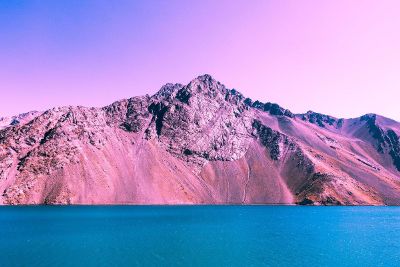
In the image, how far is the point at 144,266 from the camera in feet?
210

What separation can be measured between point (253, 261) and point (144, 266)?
19293mm

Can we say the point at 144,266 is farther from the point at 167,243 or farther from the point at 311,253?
the point at 311,253

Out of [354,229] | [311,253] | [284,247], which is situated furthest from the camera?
[354,229]

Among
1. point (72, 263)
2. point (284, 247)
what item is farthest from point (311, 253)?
point (72, 263)

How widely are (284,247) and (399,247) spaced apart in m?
27.0

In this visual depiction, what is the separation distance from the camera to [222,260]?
70062 millimetres

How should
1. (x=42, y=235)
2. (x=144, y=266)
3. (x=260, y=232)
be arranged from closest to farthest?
(x=144, y=266) < (x=42, y=235) < (x=260, y=232)

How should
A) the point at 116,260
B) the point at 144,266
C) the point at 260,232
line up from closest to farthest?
the point at 144,266
the point at 116,260
the point at 260,232

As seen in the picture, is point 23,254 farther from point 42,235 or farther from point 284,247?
point 284,247

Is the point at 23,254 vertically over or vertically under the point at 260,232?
over

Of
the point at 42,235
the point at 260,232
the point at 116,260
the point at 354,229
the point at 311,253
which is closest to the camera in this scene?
the point at 116,260

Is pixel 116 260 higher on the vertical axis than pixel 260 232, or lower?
higher

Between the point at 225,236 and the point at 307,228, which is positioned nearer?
the point at 225,236

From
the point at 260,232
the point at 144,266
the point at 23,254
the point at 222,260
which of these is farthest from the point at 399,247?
the point at 23,254
